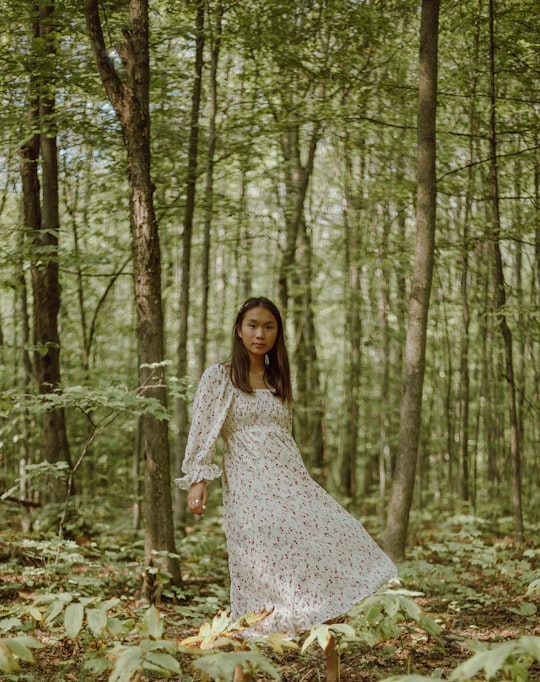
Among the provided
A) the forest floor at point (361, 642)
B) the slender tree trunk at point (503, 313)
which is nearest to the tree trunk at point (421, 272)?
A: the forest floor at point (361, 642)

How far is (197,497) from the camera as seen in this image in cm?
326

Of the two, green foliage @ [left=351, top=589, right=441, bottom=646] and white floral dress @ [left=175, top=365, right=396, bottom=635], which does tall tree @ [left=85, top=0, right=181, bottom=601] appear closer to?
white floral dress @ [left=175, top=365, right=396, bottom=635]

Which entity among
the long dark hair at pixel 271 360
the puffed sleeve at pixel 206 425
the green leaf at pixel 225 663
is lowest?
the green leaf at pixel 225 663

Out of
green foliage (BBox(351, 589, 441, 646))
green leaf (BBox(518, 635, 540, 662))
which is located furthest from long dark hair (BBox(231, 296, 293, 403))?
green leaf (BBox(518, 635, 540, 662))

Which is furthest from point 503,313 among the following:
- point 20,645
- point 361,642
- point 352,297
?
point 20,645

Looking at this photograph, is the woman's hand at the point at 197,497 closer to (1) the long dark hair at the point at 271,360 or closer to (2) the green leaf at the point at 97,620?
(1) the long dark hair at the point at 271,360

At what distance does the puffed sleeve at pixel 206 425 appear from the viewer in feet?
10.9

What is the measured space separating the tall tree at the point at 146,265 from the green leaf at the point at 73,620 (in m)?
2.71

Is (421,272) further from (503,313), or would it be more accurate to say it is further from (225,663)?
(225,663)

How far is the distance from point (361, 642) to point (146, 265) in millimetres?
2718

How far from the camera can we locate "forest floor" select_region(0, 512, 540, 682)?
138 inches

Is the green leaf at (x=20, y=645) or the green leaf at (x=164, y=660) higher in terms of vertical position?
the green leaf at (x=20, y=645)

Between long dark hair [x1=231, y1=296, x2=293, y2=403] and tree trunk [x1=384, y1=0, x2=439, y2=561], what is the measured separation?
2.16 metres

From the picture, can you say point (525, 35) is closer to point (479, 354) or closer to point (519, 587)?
point (519, 587)
